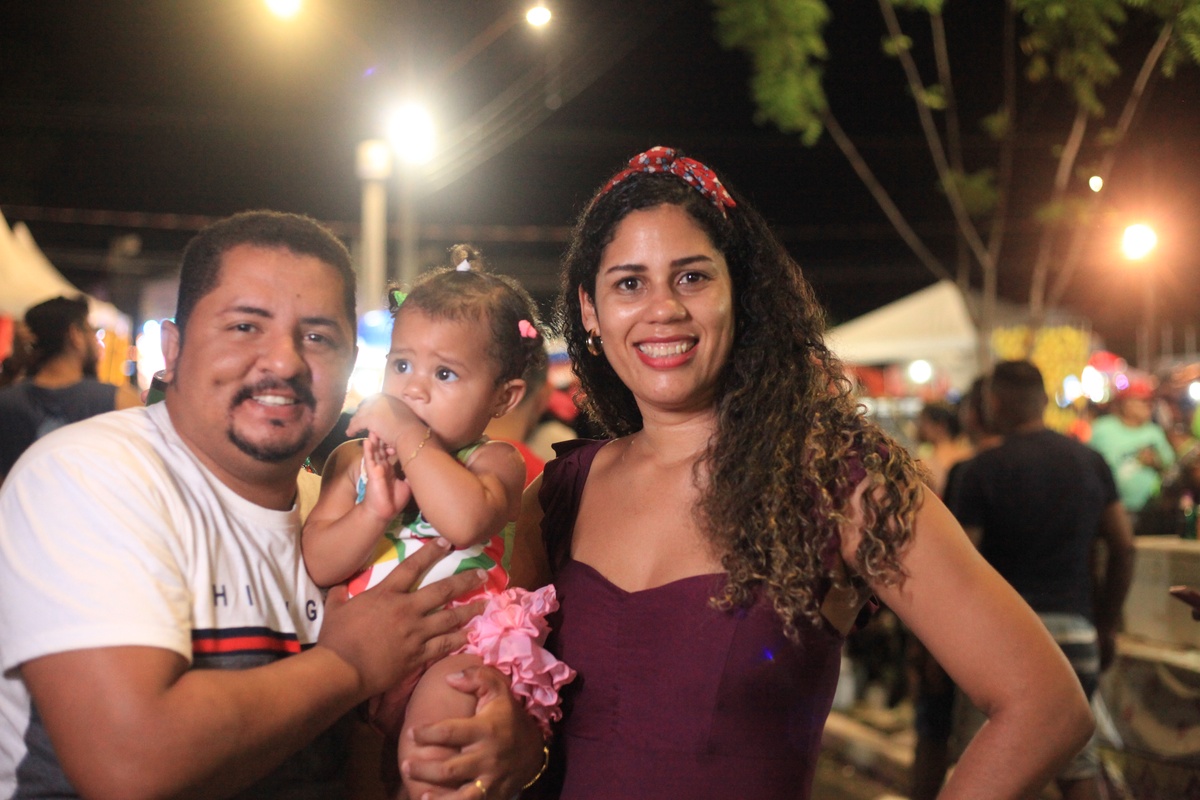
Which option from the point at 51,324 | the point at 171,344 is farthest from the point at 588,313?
the point at 51,324

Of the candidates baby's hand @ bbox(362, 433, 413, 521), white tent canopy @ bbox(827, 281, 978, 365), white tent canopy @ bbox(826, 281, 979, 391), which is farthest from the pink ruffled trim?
white tent canopy @ bbox(827, 281, 978, 365)

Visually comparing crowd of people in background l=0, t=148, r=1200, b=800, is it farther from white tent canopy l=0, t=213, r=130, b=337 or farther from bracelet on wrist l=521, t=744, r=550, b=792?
white tent canopy l=0, t=213, r=130, b=337

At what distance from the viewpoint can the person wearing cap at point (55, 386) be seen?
5.54m

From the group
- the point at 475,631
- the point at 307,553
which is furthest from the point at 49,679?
the point at 475,631

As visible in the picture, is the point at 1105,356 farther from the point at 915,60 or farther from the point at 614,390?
the point at 614,390

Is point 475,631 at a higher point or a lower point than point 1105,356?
lower

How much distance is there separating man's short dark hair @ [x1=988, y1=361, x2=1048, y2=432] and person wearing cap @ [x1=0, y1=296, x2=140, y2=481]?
527cm

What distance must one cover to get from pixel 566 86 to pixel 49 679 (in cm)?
1086

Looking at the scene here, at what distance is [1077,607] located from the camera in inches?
203

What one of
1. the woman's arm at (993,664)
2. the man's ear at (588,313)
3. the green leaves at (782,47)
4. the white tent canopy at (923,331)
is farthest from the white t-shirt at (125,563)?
the white tent canopy at (923,331)

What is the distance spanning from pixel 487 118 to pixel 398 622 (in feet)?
37.7

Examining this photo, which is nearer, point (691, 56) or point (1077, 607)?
point (1077, 607)

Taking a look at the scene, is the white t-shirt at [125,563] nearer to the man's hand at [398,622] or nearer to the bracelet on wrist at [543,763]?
the man's hand at [398,622]

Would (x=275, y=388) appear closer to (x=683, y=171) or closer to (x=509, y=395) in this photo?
(x=509, y=395)
